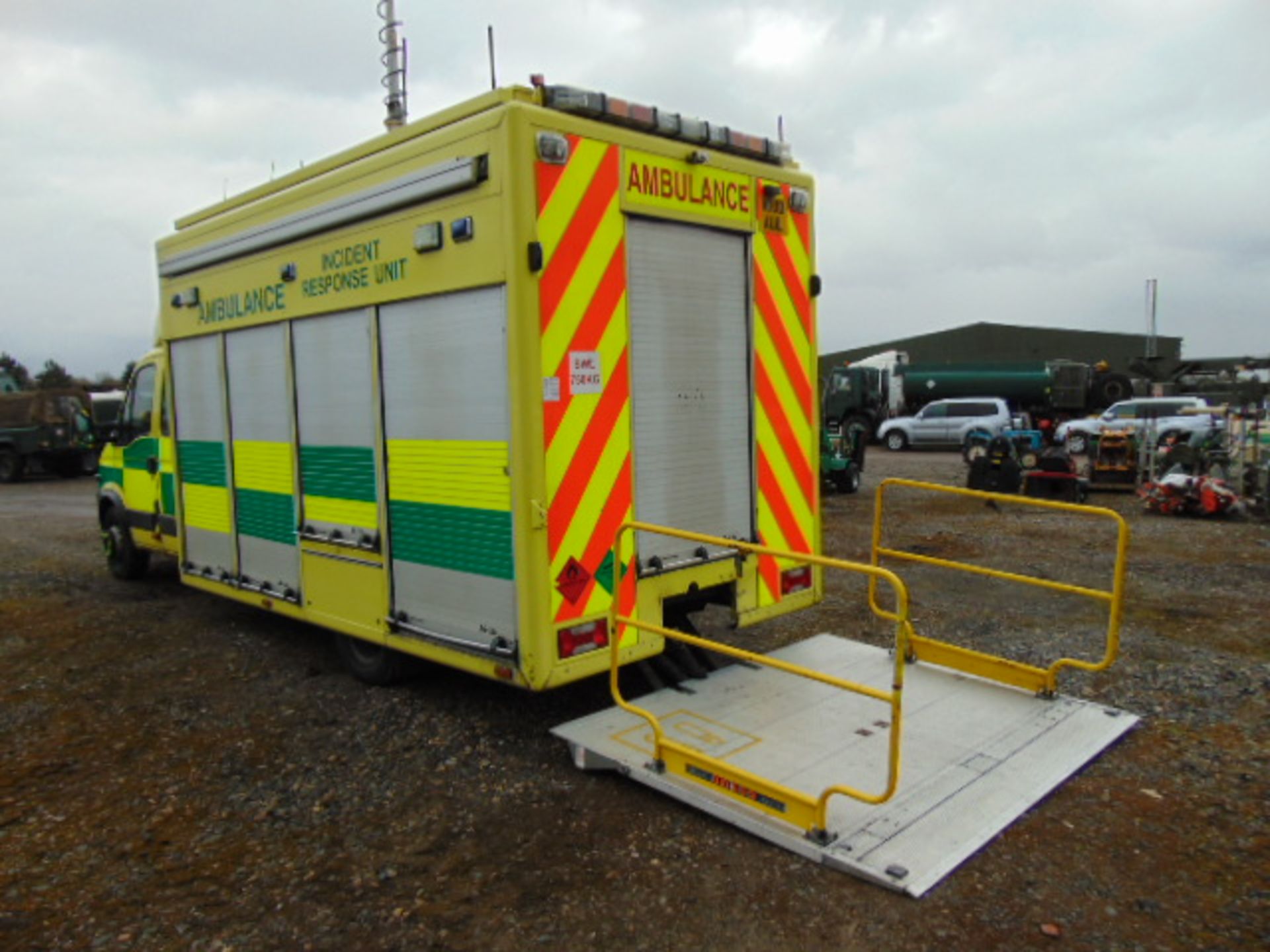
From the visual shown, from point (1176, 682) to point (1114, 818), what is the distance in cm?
200

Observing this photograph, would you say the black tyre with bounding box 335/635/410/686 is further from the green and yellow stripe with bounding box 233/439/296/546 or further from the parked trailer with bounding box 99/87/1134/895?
the green and yellow stripe with bounding box 233/439/296/546

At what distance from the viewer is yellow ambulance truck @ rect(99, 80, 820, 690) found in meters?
4.13

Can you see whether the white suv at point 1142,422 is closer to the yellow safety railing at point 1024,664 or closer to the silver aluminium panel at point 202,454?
the yellow safety railing at point 1024,664

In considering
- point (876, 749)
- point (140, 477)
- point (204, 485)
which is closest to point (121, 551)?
point (140, 477)

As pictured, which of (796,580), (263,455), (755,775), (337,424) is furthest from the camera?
(263,455)

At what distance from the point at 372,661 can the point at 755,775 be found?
2.64 meters

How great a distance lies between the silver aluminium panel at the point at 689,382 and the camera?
4562 mm

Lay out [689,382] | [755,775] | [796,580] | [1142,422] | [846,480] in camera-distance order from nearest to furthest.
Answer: [755,775] → [689,382] → [796,580] → [846,480] → [1142,422]

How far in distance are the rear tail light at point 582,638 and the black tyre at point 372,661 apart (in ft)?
5.04

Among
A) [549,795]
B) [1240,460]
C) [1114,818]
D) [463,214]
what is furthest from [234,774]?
[1240,460]

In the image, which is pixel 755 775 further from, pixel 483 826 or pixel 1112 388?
pixel 1112 388

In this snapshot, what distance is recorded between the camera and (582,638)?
14.1ft

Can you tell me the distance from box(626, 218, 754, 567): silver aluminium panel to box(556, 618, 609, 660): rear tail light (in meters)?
0.45

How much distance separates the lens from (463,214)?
4238 mm
